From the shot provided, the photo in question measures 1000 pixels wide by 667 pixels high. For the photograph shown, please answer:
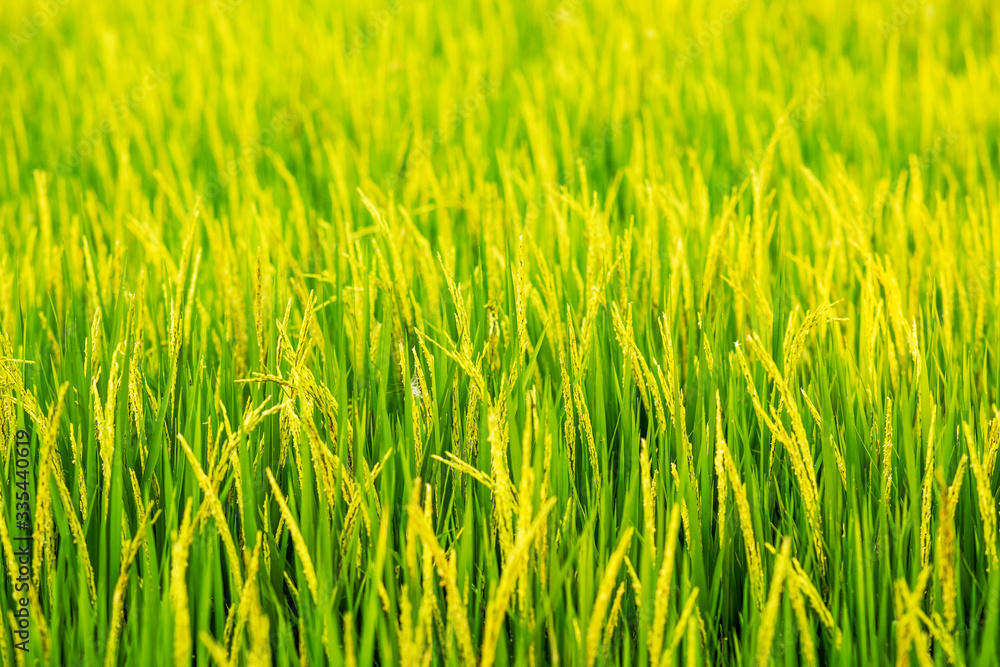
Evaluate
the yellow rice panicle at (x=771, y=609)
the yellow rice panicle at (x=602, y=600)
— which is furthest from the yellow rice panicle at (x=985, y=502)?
the yellow rice panicle at (x=602, y=600)

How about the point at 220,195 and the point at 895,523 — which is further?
the point at 220,195

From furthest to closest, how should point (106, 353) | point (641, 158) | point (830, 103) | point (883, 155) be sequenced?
1. point (830, 103)
2. point (883, 155)
3. point (641, 158)
4. point (106, 353)

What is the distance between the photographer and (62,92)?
10.2 feet

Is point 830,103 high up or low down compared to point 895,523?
up

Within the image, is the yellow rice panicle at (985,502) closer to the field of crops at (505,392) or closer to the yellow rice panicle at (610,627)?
the field of crops at (505,392)

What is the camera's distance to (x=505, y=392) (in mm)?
1208

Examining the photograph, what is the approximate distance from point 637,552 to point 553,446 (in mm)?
167

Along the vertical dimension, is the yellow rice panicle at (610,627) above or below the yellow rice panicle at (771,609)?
below

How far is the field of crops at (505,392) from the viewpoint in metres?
0.99

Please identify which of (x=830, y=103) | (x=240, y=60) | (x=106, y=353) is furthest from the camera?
(x=240, y=60)

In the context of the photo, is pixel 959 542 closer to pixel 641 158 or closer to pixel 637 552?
pixel 637 552

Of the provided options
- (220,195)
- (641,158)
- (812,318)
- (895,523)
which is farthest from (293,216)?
(895,523)

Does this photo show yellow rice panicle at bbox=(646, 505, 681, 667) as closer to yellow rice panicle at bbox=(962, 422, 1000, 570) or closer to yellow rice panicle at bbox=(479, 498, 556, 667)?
yellow rice panicle at bbox=(479, 498, 556, 667)

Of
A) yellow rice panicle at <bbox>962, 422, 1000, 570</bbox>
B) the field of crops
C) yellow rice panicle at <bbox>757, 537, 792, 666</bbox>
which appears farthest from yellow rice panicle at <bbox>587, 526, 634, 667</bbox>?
yellow rice panicle at <bbox>962, 422, 1000, 570</bbox>
